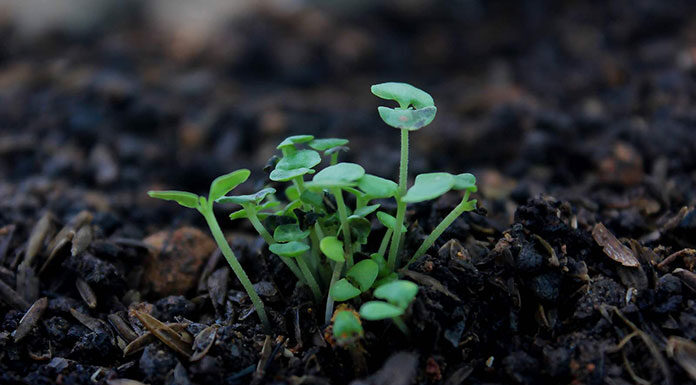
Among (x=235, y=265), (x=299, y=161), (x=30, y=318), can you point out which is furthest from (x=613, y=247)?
(x=30, y=318)


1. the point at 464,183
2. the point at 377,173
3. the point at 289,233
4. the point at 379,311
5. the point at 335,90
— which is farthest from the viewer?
the point at 335,90

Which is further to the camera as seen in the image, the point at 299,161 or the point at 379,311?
the point at 299,161

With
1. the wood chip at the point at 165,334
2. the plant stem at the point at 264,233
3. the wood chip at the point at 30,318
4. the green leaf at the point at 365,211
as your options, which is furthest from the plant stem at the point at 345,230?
the wood chip at the point at 30,318

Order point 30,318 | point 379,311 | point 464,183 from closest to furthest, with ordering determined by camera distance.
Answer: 1. point 379,311
2. point 464,183
3. point 30,318

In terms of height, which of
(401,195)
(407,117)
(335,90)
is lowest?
(335,90)

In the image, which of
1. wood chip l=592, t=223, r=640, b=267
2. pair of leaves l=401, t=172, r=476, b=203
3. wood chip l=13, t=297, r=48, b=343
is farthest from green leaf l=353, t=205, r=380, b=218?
wood chip l=13, t=297, r=48, b=343

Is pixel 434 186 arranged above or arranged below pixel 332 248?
above

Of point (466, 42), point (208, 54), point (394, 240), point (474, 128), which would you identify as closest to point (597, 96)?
point (474, 128)

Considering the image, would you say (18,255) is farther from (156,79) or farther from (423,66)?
(423,66)

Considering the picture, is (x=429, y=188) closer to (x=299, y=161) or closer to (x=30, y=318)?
(x=299, y=161)
